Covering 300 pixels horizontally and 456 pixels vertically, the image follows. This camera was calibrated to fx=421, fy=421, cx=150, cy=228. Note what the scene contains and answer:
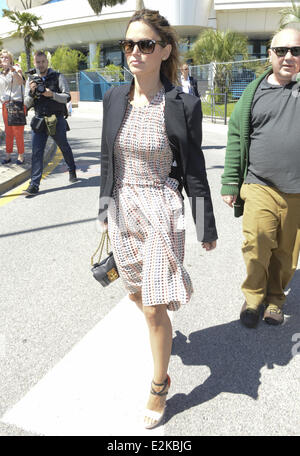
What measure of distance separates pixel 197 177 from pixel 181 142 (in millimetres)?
205

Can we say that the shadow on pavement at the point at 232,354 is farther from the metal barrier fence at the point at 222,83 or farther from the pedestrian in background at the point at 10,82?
the metal barrier fence at the point at 222,83

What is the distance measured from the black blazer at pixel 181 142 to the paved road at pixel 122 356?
87cm

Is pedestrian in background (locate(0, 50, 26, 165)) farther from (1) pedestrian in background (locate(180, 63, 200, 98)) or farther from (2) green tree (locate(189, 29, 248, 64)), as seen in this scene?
(2) green tree (locate(189, 29, 248, 64))

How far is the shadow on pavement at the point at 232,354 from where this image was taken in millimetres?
2324

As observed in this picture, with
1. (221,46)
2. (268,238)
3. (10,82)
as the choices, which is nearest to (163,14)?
(221,46)

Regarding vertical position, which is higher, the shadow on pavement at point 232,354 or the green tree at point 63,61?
the green tree at point 63,61

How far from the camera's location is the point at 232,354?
2.65 meters

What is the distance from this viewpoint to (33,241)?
4711 millimetres

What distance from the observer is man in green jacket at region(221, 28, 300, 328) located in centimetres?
262

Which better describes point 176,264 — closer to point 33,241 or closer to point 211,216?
point 211,216

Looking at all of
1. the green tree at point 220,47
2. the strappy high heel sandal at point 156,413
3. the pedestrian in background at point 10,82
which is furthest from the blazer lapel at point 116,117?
the green tree at point 220,47

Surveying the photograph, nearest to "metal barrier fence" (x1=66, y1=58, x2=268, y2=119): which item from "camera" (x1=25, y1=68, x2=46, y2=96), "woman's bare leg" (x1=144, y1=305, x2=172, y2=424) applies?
"camera" (x1=25, y1=68, x2=46, y2=96)

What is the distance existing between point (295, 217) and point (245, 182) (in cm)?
42

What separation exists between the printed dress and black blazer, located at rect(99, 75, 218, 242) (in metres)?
0.04
